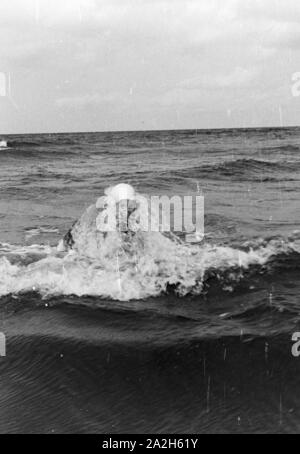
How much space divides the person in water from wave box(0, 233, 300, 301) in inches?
6.1

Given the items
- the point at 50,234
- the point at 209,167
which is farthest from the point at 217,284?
the point at 209,167

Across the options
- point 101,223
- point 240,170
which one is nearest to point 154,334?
point 101,223

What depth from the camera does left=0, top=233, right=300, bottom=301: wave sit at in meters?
6.96

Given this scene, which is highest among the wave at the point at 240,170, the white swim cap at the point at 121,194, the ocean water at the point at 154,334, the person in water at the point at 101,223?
the wave at the point at 240,170

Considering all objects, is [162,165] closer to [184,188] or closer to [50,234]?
[184,188]

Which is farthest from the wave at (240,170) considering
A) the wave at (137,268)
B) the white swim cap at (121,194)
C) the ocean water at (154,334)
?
the wave at (137,268)

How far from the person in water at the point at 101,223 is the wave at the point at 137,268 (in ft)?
0.51

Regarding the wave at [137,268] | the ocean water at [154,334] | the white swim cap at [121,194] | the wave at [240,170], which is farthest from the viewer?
the wave at [240,170]

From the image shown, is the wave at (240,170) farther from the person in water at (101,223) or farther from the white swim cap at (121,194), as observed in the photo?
the person in water at (101,223)

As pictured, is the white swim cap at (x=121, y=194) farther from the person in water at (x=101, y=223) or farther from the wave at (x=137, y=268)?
the wave at (x=137, y=268)

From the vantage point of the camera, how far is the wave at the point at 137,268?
6.96 meters

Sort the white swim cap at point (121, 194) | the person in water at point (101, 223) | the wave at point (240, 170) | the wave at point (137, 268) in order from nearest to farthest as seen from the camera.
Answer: the wave at point (137, 268) < the person in water at point (101, 223) < the white swim cap at point (121, 194) < the wave at point (240, 170)

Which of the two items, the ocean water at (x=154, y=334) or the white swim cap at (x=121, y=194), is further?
the white swim cap at (x=121, y=194)

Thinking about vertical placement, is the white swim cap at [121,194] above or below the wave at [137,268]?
above
